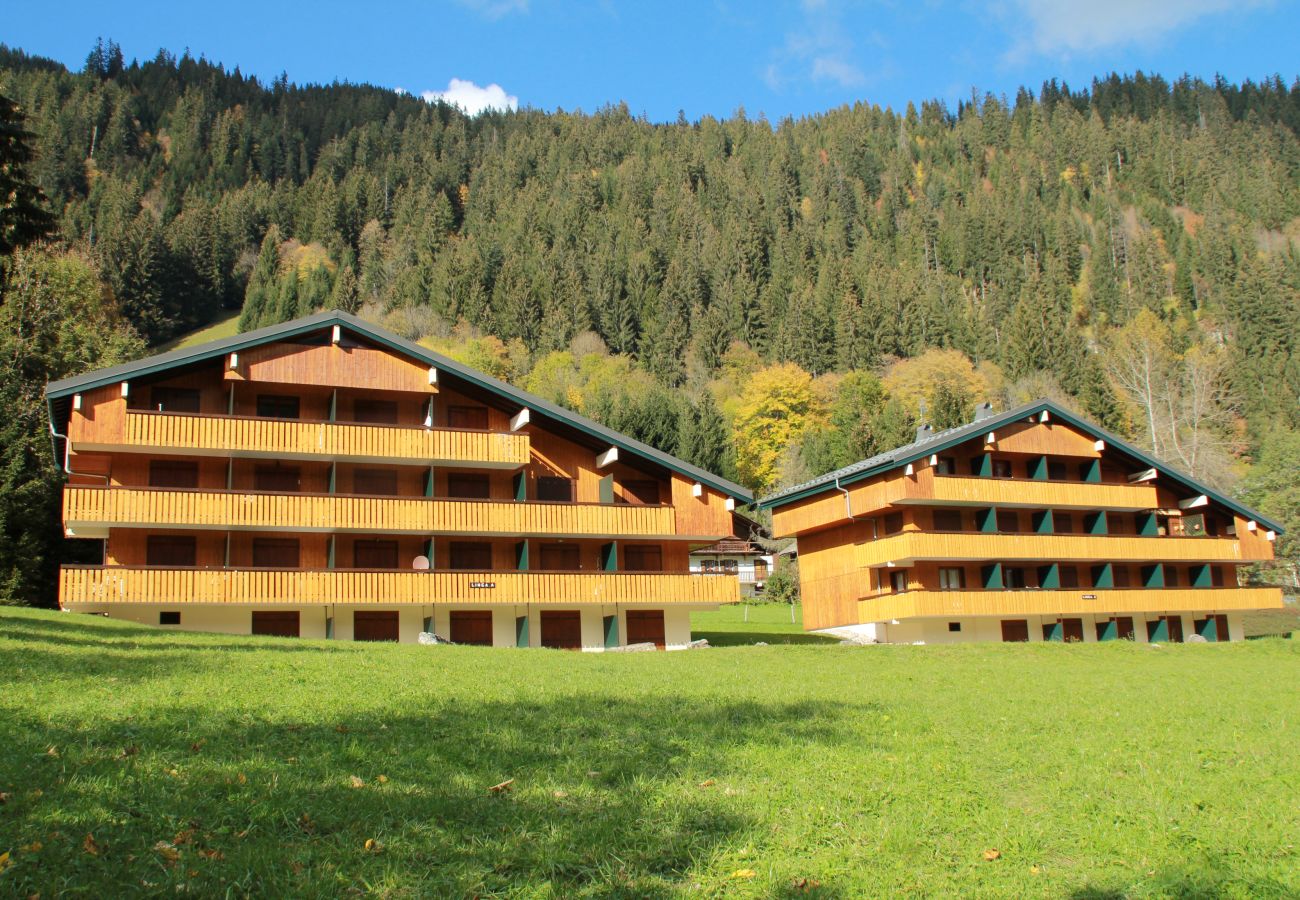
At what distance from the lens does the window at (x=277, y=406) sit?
3381 centimetres

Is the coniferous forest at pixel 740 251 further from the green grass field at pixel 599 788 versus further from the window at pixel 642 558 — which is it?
the green grass field at pixel 599 788

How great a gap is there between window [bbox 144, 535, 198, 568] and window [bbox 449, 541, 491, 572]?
7.55 m

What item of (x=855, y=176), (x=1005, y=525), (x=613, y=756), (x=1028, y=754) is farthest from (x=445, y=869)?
(x=855, y=176)

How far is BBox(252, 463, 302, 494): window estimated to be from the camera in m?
33.3

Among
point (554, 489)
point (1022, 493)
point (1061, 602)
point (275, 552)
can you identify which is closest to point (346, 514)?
point (275, 552)

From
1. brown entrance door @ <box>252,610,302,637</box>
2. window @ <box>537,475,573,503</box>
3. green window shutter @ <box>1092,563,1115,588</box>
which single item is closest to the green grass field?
brown entrance door @ <box>252,610,302,637</box>

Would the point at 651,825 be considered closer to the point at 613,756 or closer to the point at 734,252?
the point at 613,756

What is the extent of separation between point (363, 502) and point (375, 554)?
2.29 metres

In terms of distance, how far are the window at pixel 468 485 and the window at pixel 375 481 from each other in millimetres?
1769

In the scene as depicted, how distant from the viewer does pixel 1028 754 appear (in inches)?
501

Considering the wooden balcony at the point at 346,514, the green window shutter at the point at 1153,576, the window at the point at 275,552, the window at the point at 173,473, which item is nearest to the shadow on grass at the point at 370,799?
the wooden balcony at the point at 346,514

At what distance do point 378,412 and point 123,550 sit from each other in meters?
8.39

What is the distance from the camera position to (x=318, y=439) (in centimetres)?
3234

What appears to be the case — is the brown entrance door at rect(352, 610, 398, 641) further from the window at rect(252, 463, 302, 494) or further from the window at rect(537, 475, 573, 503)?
the window at rect(537, 475, 573, 503)
